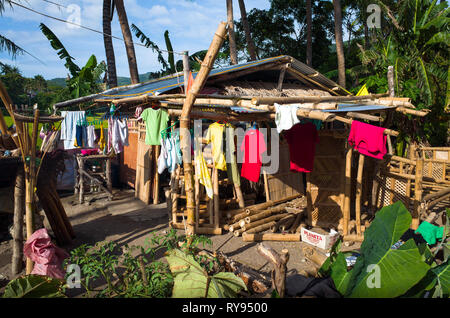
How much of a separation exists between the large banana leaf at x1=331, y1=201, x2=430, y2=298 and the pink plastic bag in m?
4.30

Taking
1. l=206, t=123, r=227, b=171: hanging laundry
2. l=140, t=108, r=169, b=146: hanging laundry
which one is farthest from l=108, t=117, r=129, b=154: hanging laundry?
l=206, t=123, r=227, b=171: hanging laundry

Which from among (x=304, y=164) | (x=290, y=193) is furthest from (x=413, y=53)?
(x=304, y=164)

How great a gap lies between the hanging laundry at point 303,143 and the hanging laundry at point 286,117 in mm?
1957

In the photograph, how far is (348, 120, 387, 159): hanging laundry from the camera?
5.33 metres

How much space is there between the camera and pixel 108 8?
13.5 metres

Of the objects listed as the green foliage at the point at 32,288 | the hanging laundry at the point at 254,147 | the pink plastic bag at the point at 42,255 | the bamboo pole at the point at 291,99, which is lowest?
the pink plastic bag at the point at 42,255

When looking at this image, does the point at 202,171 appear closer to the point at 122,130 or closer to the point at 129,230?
the point at 129,230

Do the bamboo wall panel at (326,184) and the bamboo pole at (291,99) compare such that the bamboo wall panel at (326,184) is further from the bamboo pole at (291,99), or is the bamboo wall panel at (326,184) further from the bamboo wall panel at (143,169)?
the bamboo wall panel at (143,169)

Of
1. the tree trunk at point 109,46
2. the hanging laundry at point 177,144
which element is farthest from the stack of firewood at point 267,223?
the tree trunk at point 109,46

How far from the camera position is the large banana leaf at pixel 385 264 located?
259 cm

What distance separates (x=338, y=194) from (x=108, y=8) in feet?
42.0

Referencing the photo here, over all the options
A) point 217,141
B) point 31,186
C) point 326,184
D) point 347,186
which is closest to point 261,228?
point 326,184

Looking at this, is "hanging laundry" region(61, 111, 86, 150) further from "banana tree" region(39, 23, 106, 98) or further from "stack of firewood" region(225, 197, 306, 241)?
"banana tree" region(39, 23, 106, 98)

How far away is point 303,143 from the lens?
6145mm
